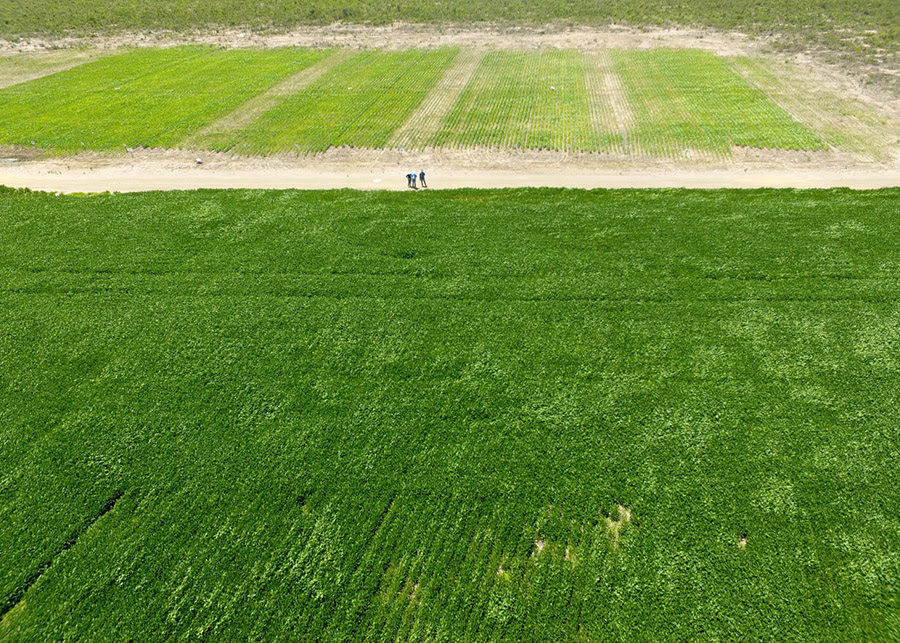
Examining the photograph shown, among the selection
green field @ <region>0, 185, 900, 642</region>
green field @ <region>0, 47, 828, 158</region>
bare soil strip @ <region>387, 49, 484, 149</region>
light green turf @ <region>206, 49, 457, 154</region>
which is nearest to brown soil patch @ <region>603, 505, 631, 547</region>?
green field @ <region>0, 185, 900, 642</region>

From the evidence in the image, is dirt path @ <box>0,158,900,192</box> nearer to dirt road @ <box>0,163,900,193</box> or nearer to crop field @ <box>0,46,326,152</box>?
dirt road @ <box>0,163,900,193</box>

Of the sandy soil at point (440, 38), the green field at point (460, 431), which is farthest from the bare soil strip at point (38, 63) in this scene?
the green field at point (460, 431)

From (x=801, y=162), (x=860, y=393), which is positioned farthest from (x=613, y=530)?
(x=801, y=162)

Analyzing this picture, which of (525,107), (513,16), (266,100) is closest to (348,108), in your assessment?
(266,100)

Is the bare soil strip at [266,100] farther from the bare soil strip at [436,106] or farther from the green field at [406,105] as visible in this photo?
the bare soil strip at [436,106]

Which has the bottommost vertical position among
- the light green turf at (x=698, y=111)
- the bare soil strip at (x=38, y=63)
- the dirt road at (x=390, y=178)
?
the dirt road at (x=390, y=178)

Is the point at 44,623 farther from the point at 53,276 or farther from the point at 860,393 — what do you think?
the point at 860,393
